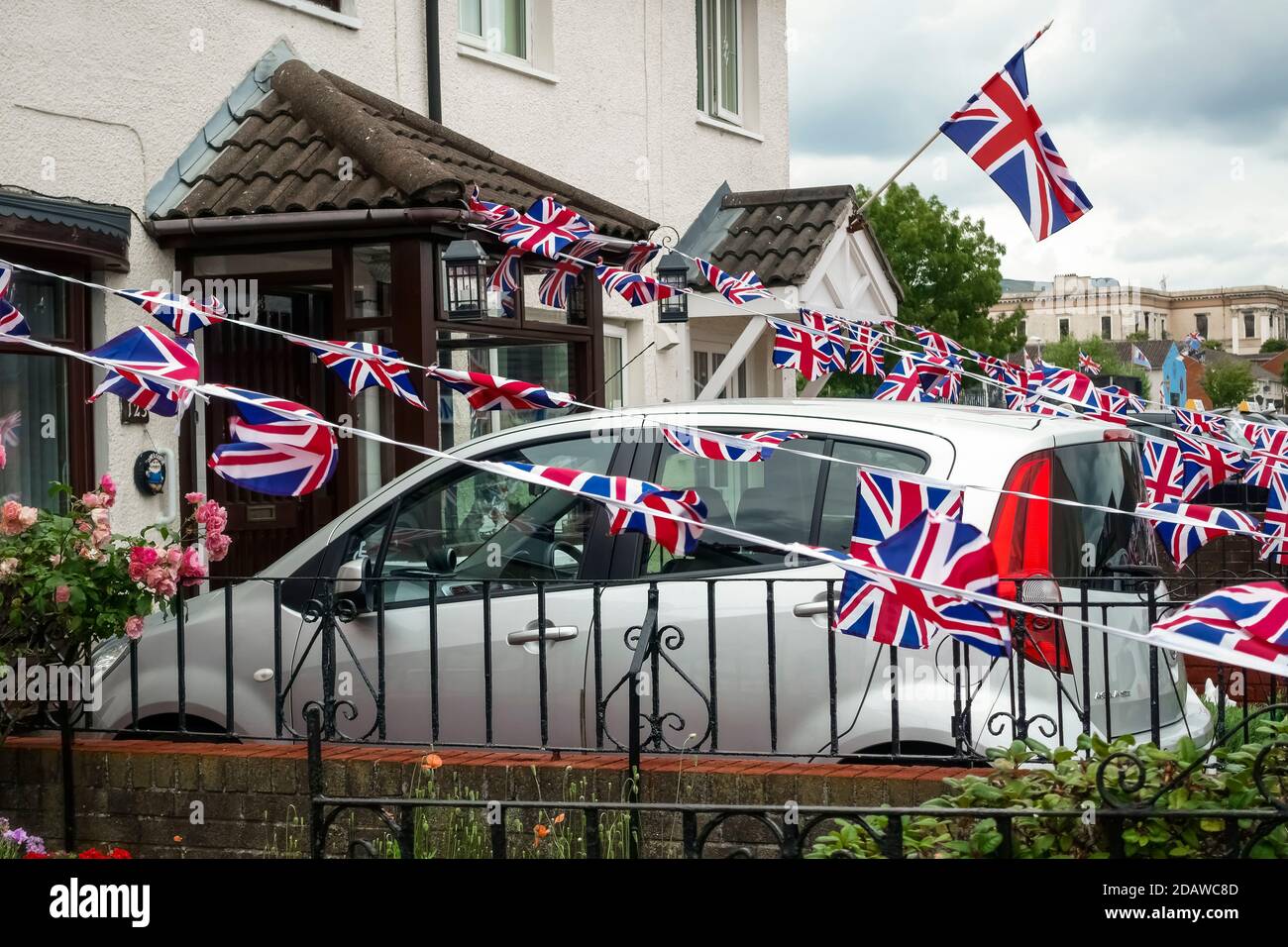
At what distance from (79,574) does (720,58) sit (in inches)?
491

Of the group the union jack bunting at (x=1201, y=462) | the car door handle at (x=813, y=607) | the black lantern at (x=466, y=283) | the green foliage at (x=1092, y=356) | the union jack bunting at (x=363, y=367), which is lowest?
the car door handle at (x=813, y=607)

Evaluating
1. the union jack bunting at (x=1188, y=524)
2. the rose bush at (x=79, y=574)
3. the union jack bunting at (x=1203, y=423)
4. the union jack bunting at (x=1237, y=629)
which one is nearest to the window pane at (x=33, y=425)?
the rose bush at (x=79, y=574)

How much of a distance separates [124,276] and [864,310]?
8843 mm

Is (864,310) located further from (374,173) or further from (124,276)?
(124,276)

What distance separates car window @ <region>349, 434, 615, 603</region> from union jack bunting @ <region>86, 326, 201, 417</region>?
41.3 inches

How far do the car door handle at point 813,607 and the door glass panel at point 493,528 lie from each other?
967mm

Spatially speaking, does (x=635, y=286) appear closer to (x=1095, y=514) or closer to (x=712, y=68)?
(x=1095, y=514)

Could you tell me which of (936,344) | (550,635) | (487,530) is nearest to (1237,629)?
(550,635)

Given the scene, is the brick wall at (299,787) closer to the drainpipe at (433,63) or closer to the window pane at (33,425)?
the window pane at (33,425)

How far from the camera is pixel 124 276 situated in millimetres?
9211

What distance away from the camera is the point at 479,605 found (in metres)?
5.83

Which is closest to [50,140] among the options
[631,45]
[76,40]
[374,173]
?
[76,40]

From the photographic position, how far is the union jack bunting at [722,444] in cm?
514

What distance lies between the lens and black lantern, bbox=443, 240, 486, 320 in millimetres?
9219
